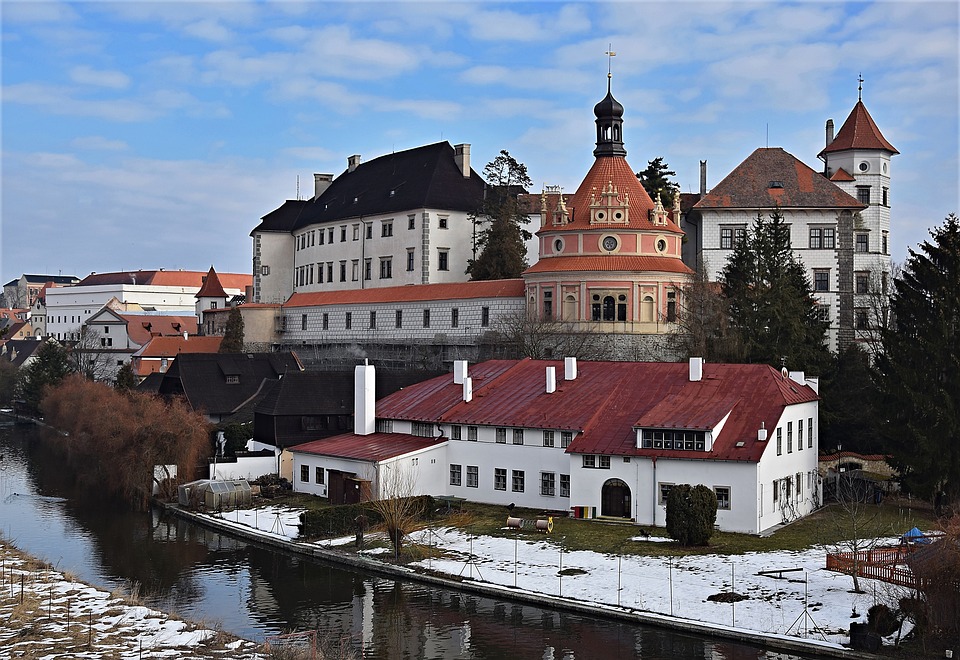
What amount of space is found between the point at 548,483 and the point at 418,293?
1215 inches

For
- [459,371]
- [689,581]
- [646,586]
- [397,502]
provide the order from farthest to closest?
[459,371], [397,502], [689,581], [646,586]

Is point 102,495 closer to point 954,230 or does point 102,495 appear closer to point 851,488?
point 851,488

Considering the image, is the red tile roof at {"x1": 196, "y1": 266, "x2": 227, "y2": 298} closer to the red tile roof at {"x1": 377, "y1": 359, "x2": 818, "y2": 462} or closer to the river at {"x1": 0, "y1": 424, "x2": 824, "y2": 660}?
the red tile roof at {"x1": 377, "y1": 359, "x2": 818, "y2": 462}

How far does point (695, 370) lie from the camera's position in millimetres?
40281

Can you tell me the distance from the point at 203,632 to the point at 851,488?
79.0 feet

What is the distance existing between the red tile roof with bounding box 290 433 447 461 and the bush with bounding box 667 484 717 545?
462 inches

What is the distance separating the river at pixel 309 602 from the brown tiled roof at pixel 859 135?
50.1m

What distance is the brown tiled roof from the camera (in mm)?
71562

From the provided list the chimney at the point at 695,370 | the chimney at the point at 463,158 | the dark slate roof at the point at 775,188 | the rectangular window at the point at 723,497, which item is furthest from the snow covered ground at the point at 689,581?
the chimney at the point at 463,158

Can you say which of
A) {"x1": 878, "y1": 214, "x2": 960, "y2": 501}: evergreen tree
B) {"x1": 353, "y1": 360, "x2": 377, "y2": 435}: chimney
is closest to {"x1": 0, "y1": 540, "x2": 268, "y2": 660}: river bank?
{"x1": 353, "y1": 360, "x2": 377, "y2": 435}: chimney

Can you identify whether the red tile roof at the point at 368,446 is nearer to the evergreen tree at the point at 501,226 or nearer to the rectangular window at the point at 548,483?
the rectangular window at the point at 548,483

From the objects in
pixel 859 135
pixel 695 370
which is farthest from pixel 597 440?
pixel 859 135

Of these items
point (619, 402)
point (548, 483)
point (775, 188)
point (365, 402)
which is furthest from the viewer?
point (775, 188)

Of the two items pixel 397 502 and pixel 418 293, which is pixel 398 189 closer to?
pixel 418 293
